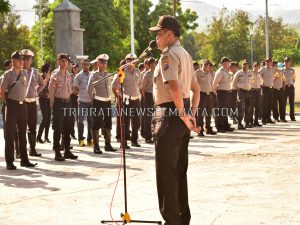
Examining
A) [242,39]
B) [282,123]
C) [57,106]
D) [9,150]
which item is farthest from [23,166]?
[242,39]

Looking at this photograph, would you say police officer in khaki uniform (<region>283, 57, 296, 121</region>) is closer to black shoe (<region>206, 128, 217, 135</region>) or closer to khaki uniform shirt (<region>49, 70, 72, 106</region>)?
black shoe (<region>206, 128, 217, 135</region>)

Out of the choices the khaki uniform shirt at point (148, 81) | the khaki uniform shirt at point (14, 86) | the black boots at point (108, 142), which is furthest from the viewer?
the khaki uniform shirt at point (148, 81)

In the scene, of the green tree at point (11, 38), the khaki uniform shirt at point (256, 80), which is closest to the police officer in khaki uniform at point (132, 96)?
the khaki uniform shirt at point (256, 80)

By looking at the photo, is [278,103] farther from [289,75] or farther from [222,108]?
[222,108]

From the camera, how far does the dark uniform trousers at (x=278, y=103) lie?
20703mm

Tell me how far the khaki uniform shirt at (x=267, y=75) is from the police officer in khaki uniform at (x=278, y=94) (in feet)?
0.99

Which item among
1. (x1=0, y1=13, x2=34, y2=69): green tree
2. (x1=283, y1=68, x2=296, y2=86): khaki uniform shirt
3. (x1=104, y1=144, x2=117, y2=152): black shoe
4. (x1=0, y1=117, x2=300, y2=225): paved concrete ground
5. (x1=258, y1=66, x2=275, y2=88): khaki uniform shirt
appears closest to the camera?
(x1=0, y1=117, x2=300, y2=225): paved concrete ground

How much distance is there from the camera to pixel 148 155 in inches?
499

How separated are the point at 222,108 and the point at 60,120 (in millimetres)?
6893

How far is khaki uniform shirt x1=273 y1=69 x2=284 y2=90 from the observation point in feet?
66.5

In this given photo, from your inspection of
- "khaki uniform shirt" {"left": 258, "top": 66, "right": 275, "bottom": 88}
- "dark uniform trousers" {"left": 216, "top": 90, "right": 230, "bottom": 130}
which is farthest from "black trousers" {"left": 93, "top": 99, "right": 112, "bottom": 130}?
"khaki uniform shirt" {"left": 258, "top": 66, "right": 275, "bottom": 88}

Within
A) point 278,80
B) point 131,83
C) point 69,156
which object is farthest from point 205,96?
point 69,156

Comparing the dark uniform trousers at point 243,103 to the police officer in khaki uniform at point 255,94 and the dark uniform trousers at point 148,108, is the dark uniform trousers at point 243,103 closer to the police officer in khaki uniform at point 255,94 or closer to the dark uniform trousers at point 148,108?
the police officer in khaki uniform at point 255,94

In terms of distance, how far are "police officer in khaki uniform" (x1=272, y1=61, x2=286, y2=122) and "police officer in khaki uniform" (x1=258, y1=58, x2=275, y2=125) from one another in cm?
23
